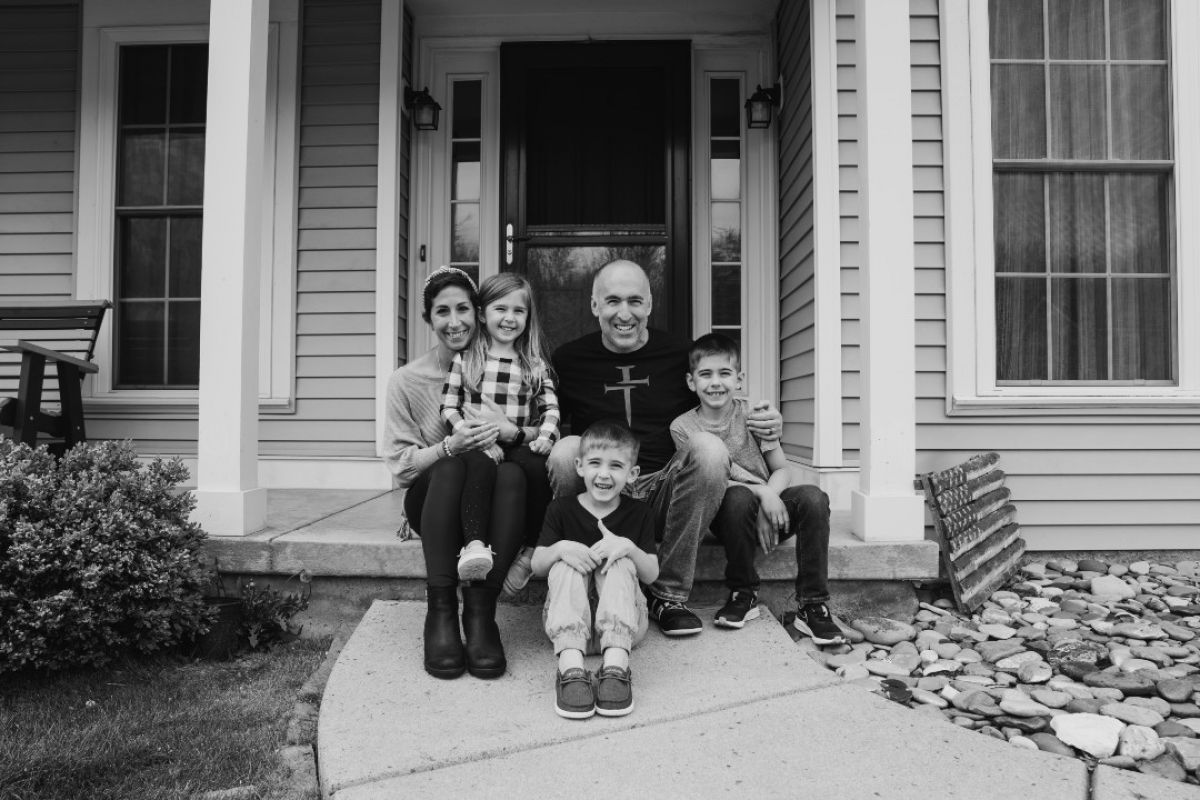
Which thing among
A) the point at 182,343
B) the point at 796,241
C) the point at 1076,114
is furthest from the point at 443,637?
the point at 1076,114

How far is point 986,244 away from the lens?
3219mm

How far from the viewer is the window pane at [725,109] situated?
404 centimetres

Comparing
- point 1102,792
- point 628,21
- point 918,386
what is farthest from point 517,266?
point 1102,792

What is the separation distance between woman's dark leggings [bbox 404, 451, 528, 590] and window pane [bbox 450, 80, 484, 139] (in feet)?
8.57

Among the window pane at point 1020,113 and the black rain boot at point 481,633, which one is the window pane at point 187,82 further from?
the window pane at point 1020,113

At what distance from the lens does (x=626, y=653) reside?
67.6 inches

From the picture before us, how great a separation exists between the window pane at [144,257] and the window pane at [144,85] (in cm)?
53

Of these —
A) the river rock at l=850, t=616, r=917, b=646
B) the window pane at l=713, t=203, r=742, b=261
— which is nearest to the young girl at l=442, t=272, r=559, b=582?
the river rock at l=850, t=616, r=917, b=646

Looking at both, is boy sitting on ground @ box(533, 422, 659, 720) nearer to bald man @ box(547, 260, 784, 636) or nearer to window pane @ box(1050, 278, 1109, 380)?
bald man @ box(547, 260, 784, 636)

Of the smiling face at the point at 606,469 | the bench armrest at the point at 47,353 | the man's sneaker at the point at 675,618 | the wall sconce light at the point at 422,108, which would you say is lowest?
the man's sneaker at the point at 675,618

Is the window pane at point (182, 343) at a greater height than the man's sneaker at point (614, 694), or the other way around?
the window pane at point (182, 343)

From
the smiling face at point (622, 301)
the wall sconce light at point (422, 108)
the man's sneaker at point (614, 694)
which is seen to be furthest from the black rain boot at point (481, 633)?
the wall sconce light at point (422, 108)

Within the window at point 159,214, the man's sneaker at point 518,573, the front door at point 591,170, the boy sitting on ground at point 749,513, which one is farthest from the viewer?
→ the front door at point 591,170

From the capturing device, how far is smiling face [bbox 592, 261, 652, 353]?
2.25 metres
